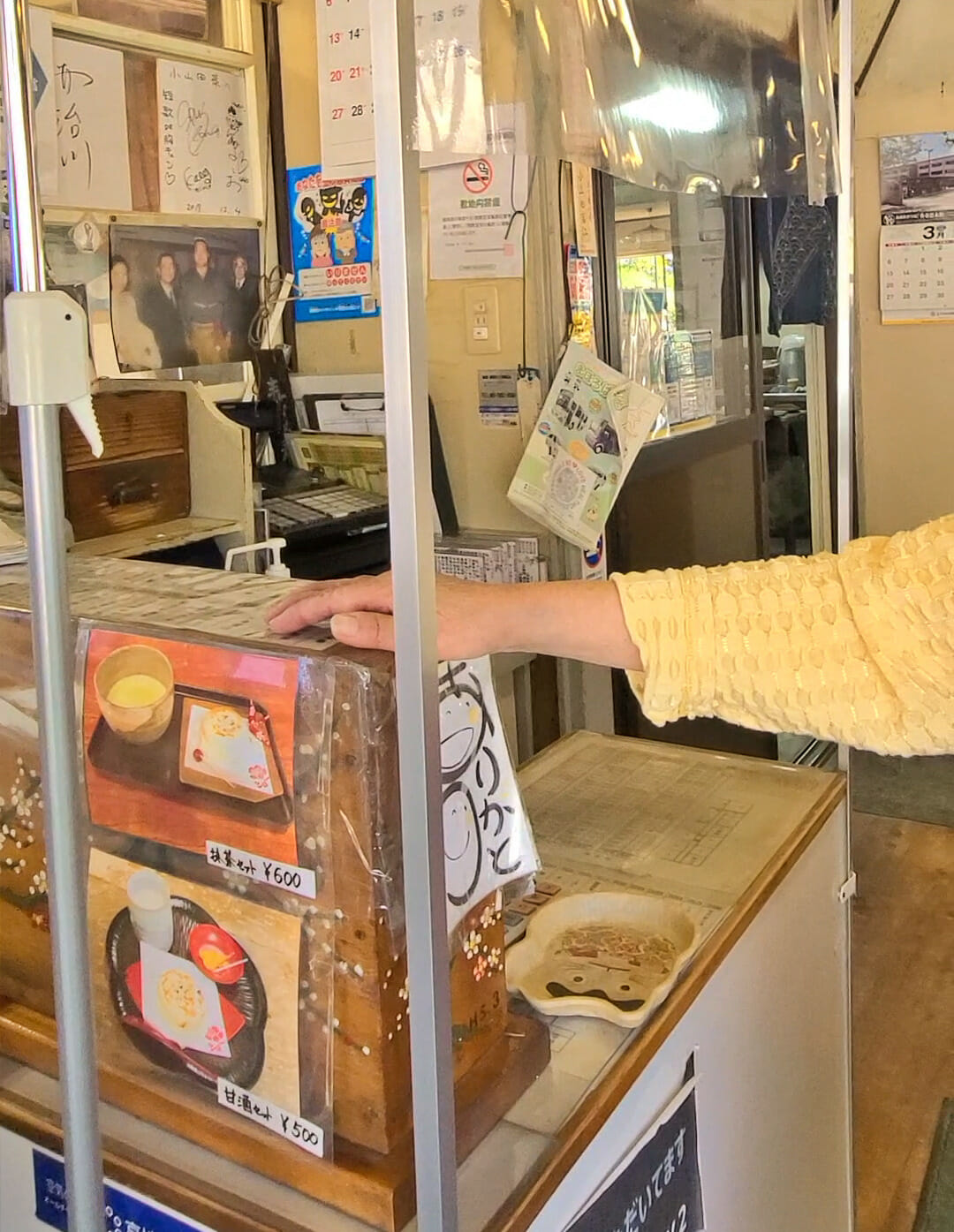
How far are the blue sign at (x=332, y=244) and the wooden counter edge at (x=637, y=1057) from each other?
176 centimetres

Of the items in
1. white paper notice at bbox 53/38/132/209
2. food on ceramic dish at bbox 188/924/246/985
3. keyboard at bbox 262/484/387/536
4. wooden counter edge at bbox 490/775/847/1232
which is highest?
white paper notice at bbox 53/38/132/209

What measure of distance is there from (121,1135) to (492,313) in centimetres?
196

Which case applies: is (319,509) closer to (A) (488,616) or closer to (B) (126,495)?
(B) (126,495)

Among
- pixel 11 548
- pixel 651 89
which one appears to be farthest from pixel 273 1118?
pixel 651 89

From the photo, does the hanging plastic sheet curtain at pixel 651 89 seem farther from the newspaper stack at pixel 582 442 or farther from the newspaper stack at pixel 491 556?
the newspaper stack at pixel 491 556

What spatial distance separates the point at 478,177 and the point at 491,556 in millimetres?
773

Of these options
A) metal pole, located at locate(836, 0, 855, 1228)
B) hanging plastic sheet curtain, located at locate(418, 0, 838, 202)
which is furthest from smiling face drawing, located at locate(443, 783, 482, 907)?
metal pole, located at locate(836, 0, 855, 1228)

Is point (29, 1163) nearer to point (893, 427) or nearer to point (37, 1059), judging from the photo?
point (37, 1059)

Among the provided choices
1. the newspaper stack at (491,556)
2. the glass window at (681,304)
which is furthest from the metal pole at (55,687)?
the glass window at (681,304)

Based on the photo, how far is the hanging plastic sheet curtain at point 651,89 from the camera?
998mm

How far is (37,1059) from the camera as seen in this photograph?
99 cm

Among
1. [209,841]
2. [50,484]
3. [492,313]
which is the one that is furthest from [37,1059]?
[492,313]

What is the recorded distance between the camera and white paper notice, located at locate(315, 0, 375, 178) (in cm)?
258

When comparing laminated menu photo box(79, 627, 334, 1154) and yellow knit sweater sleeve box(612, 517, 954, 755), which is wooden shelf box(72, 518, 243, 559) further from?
yellow knit sweater sleeve box(612, 517, 954, 755)
